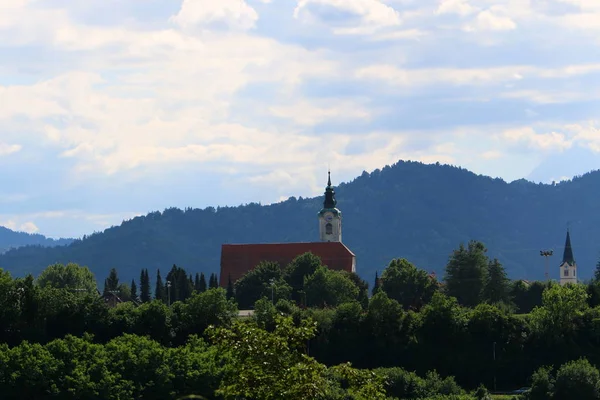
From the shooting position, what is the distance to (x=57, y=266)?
176000mm

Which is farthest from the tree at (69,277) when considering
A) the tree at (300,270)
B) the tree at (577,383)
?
the tree at (577,383)

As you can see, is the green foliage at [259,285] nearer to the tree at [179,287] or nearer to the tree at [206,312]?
the tree at [179,287]

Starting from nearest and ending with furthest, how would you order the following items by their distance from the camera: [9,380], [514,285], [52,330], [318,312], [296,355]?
[296,355] < [9,380] < [52,330] < [318,312] < [514,285]

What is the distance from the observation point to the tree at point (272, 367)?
35.8 metres

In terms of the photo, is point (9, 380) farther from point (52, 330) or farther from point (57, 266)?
point (57, 266)

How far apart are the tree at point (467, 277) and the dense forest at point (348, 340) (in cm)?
16

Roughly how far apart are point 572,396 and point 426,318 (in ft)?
71.8

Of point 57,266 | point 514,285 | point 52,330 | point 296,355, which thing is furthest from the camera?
point 57,266

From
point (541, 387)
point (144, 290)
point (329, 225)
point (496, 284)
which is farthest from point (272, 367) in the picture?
point (329, 225)

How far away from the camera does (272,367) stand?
1427 inches

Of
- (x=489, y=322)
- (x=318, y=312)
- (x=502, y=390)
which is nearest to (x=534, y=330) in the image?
(x=489, y=322)

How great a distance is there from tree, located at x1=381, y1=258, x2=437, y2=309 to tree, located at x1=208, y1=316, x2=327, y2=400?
104 m

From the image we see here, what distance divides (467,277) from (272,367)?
108816mm

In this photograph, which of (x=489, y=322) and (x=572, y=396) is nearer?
(x=572, y=396)
